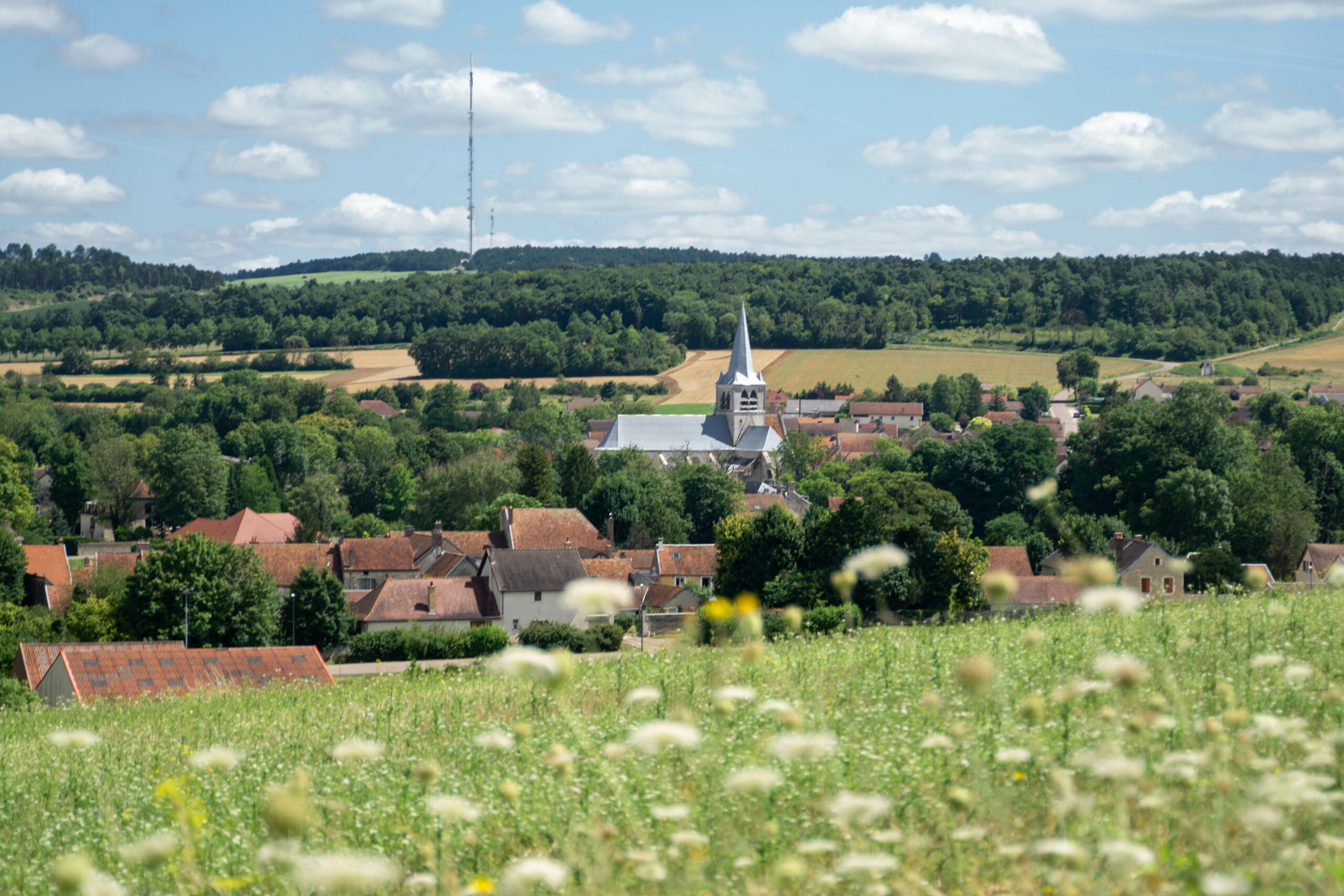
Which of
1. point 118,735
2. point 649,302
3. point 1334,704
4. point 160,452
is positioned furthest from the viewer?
point 649,302

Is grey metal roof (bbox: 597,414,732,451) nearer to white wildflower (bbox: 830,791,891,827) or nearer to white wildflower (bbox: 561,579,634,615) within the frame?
white wildflower (bbox: 561,579,634,615)

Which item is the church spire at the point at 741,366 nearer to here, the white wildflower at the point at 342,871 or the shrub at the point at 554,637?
the shrub at the point at 554,637

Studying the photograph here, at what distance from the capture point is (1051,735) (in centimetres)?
625

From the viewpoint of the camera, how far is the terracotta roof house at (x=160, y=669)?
2216 cm

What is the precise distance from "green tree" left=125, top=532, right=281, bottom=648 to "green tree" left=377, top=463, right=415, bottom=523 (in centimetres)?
4390

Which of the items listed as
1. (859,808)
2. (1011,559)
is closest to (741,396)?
(1011,559)

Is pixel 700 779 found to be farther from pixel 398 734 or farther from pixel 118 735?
pixel 118 735

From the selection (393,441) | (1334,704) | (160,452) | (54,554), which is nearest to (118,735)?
(1334,704)

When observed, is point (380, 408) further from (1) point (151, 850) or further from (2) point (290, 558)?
(1) point (151, 850)

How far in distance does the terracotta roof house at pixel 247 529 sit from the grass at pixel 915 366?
88.3m

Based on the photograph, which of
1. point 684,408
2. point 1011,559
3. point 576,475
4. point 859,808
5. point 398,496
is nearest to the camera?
point 859,808

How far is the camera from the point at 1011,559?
48094mm

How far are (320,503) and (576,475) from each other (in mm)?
18415

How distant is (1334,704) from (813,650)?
587 centimetres
